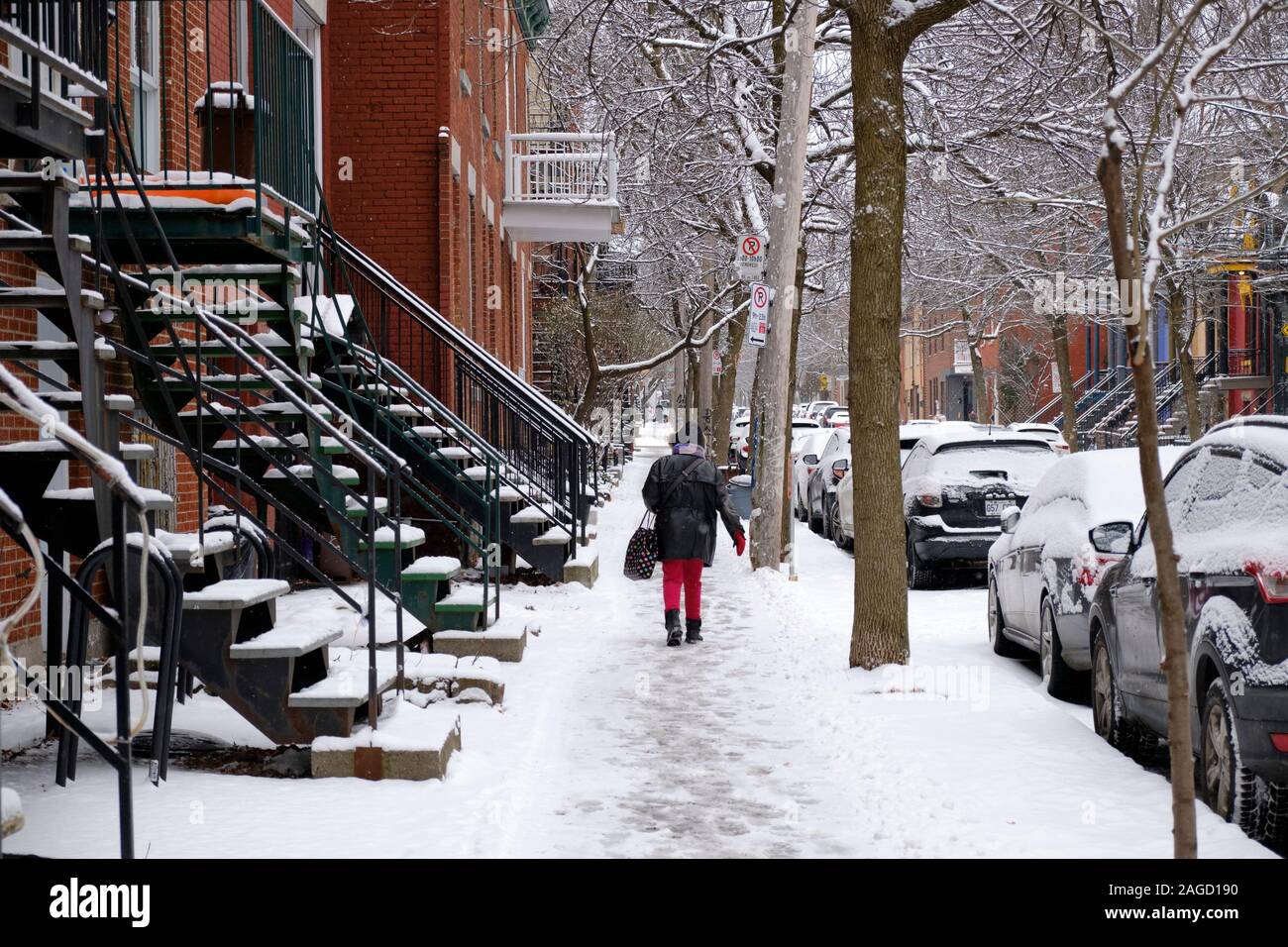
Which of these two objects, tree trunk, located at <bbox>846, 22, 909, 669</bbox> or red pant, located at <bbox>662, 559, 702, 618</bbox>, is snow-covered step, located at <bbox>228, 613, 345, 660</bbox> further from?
red pant, located at <bbox>662, 559, 702, 618</bbox>

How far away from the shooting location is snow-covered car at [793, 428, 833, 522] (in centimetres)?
2670

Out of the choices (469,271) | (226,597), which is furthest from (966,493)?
(226,597)

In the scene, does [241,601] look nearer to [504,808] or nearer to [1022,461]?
[504,808]

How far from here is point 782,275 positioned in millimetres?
16375

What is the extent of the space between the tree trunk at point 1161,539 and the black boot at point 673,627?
777 centimetres

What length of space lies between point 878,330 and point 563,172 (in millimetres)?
17137

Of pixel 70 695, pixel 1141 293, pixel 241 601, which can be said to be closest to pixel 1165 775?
pixel 1141 293

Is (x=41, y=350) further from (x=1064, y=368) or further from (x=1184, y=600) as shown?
(x=1064, y=368)

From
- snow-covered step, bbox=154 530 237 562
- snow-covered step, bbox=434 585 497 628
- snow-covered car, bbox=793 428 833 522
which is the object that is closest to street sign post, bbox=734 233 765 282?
snow-covered car, bbox=793 428 833 522

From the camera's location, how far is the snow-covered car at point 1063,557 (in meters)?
9.08

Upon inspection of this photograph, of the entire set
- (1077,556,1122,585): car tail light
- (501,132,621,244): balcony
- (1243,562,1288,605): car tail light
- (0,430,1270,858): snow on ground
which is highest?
(501,132,621,244): balcony

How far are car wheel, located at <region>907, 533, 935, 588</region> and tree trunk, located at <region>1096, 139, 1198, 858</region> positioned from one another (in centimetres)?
1145
